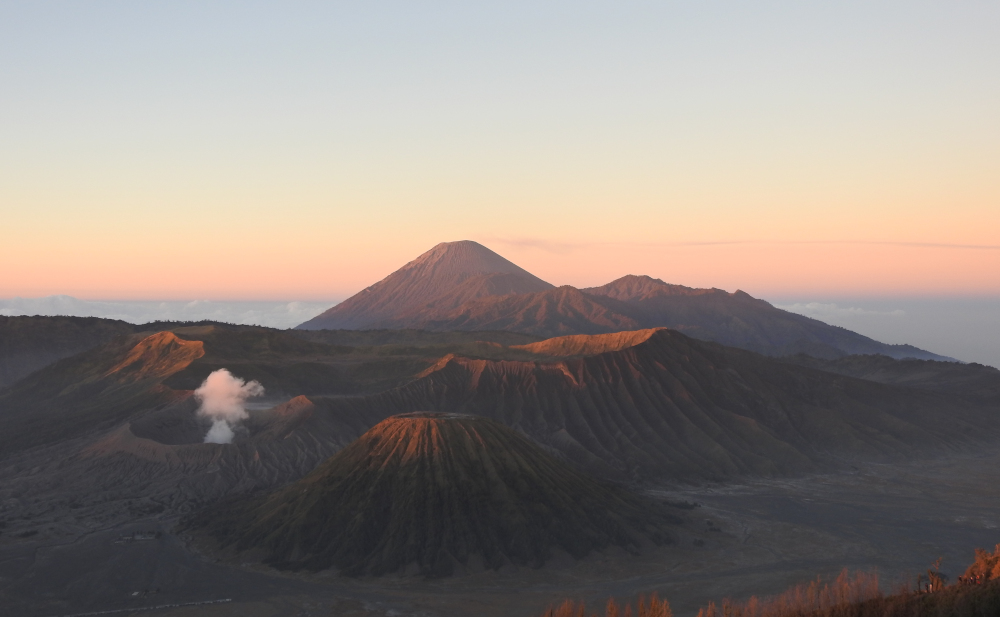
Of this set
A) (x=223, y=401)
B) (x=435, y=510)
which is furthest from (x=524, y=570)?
(x=223, y=401)

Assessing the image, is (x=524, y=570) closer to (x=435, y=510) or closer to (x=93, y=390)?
(x=435, y=510)

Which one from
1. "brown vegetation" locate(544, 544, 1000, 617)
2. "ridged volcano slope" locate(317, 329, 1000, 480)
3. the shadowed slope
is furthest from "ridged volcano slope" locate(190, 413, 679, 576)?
the shadowed slope

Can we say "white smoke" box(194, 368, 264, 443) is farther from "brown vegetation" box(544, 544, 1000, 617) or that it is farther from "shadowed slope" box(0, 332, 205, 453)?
"brown vegetation" box(544, 544, 1000, 617)

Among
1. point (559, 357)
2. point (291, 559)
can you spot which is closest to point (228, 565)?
point (291, 559)

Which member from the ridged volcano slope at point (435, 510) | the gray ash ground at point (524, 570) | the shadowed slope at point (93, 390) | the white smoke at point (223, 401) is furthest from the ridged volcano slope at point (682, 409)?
the shadowed slope at point (93, 390)

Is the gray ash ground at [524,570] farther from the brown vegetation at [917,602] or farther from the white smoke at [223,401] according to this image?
the white smoke at [223,401]

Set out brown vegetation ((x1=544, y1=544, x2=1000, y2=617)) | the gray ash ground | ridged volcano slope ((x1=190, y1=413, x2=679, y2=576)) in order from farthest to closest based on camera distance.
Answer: ridged volcano slope ((x1=190, y1=413, x2=679, y2=576)), the gray ash ground, brown vegetation ((x1=544, y1=544, x2=1000, y2=617))
